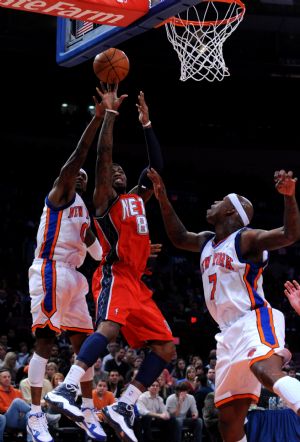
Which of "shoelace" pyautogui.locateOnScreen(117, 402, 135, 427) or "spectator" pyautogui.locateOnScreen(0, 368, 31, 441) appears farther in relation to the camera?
"spectator" pyautogui.locateOnScreen(0, 368, 31, 441)

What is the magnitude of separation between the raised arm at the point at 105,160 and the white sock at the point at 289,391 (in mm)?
2140

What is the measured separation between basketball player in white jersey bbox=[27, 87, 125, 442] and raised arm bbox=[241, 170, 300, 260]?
163cm

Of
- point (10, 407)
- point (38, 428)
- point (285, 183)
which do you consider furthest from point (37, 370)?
point (10, 407)

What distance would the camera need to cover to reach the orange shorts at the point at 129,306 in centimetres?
640

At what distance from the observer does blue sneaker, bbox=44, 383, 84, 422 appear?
5.86m

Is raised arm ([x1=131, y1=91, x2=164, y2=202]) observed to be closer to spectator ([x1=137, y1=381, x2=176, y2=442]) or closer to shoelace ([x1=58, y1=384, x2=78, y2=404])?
shoelace ([x1=58, y1=384, x2=78, y2=404])

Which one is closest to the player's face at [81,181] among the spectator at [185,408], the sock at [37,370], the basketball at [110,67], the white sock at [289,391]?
the basketball at [110,67]

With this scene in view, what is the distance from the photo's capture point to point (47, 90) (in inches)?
882

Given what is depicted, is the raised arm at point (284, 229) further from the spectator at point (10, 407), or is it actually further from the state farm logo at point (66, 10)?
the spectator at point (10, 407)

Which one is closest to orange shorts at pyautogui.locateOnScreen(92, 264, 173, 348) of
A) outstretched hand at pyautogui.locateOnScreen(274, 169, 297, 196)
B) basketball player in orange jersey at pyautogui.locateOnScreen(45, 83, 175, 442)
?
basketball player in orange jersey at pyautogui.locateOnScreen(45, 83, 175, 442)

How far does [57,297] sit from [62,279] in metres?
0.17

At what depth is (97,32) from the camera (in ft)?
23.1

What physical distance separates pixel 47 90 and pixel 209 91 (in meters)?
4.67

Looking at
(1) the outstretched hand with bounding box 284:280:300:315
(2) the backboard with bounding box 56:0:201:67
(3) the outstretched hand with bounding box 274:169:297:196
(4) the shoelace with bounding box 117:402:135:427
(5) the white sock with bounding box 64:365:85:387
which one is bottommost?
(4) the shoelace with bounding box 117:402:135:427
